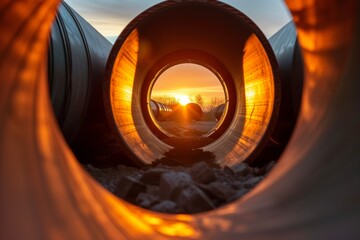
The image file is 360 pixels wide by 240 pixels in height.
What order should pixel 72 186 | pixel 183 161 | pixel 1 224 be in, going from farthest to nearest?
pixel 183 161 → pixel 72 186 → pixel 1 224

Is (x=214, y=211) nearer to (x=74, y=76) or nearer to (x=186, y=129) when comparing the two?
(x=74, y=76)

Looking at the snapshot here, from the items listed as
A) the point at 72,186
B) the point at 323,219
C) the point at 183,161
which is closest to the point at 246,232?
the point at 323,219

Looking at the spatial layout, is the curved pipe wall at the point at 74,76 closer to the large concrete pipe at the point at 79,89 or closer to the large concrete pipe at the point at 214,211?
the large concrete pipe at the point at 79,89

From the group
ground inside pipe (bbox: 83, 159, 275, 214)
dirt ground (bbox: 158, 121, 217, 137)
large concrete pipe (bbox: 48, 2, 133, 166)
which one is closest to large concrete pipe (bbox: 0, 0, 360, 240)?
ground inside pipe (bbox: 83, 159, 275, 214)

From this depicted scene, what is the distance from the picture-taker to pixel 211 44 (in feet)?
20.4

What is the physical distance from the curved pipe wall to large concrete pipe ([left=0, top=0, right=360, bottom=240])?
6.52 feet

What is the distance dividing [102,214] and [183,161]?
313 centimetres

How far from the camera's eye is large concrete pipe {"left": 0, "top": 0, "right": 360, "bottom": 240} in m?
1.58

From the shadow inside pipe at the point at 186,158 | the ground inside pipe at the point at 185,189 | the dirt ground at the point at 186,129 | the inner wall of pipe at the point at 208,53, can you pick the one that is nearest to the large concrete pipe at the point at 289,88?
the inner wall of pipe at the point at 208,53

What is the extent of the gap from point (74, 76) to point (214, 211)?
8.58 ft

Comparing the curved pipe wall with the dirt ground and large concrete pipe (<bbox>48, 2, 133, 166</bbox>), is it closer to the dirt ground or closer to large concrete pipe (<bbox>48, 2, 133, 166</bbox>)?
large concrete pipe (<bbox>48, 2, 133, 166</bbox>)

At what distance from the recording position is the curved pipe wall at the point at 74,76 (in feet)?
13.1

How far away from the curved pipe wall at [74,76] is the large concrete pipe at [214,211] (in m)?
1.99

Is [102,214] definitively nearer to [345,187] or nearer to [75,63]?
[345,187]
